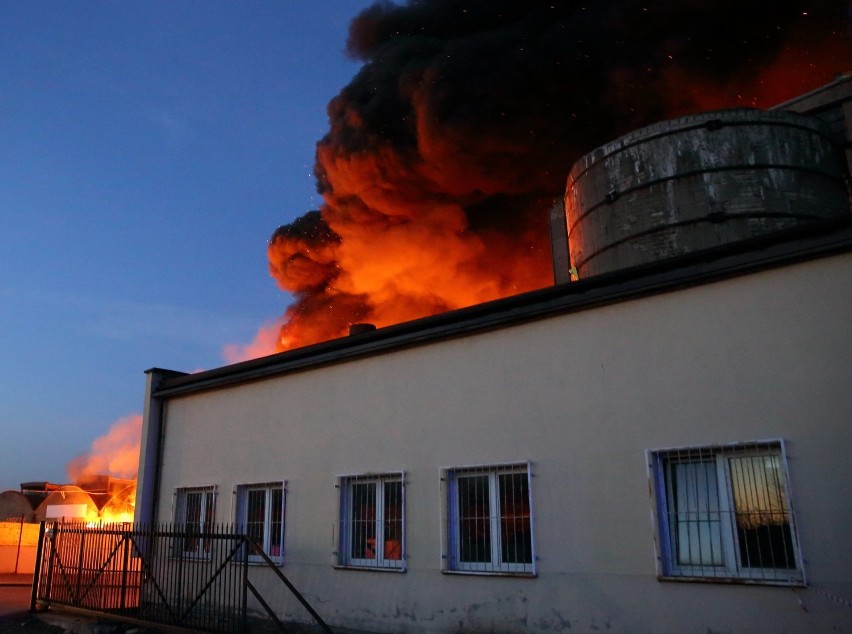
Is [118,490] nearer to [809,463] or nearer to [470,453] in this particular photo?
[470,453]

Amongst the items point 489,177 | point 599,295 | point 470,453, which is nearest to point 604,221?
point 599,295

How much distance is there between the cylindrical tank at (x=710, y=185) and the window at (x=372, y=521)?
4.24m

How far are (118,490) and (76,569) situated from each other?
59.3ft

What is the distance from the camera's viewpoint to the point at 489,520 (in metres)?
7.98

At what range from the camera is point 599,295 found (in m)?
7.44

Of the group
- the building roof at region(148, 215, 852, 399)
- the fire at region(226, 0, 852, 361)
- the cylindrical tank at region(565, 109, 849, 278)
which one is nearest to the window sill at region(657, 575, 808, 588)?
the building roof at region(148, 215, 852, 399)

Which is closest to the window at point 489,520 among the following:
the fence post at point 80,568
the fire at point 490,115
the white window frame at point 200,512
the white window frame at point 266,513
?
the white window frame at point 266,513

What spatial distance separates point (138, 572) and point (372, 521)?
4422 mm

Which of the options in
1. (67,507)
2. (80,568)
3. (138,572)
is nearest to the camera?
(80,568)

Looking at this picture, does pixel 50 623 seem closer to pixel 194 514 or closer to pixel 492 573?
pixel 194 514

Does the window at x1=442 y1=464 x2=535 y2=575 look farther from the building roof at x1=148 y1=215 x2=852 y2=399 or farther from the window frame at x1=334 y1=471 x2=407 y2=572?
the building roof at x1=148 y1=215 x2=852 y2=399

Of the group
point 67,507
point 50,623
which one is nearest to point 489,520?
point 50,623

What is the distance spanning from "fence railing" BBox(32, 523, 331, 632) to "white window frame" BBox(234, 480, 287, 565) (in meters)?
0.14

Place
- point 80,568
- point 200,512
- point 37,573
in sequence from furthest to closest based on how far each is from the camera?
1. point 37,573
2. point 200,512
3. point 80,568
